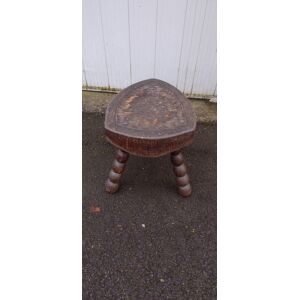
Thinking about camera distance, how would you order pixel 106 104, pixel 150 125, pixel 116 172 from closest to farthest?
1. pixel 150 125
2. pixel 116 172
3. pixel 106 104

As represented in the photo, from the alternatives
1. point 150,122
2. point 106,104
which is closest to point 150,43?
point 106,104

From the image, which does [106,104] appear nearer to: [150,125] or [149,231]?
[150,125]

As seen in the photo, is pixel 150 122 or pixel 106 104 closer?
pixel 150 122

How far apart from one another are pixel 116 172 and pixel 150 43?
73 centimetres

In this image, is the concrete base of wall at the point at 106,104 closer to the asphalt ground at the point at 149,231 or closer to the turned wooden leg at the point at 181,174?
the asphalt ground at the point at 149,231

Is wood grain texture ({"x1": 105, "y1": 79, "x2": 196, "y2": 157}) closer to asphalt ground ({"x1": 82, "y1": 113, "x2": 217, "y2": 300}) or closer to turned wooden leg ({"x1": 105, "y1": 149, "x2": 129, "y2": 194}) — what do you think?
turned wooden leg ({"x1": 105, "y1": 149, "x2": 129, "y2": 194})

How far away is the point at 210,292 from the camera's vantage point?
104cm

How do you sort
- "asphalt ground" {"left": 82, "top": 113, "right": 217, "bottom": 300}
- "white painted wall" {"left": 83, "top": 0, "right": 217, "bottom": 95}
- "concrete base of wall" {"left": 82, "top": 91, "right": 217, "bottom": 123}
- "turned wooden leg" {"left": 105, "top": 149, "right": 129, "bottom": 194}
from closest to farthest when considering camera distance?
"asphalt ground" {"left": 82, "top": 113, "right": 217, "bottom": 300} → "turned wooden leg" {"left": 105, "top": 149, "right": 129, "bottom": 194} → "white painted wall" {"left": 83, "top": 0, "right": 217, "bottom": 95} → "concrete base of wall" {"left": 82, "top": 91, "right": 217, "bottom": 123}

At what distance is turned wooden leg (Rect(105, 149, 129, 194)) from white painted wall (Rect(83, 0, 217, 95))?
0.67m

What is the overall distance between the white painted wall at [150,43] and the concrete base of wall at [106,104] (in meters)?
0.05

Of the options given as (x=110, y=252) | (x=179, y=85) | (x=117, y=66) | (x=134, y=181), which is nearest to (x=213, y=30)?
(x=179, y=85)

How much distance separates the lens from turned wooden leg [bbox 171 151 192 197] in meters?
1.23

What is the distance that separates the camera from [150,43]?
Result: 63.5 inches

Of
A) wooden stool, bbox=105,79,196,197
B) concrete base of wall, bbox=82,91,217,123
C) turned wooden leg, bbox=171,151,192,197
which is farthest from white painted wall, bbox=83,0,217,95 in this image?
turned wooden leg, bbox=171,151,192,197
